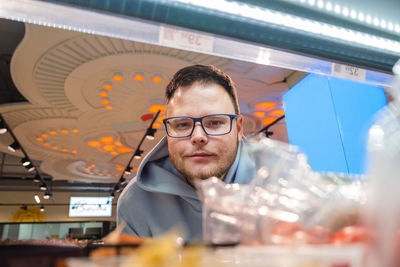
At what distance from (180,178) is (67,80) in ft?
14.3

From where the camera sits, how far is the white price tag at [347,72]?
4.01 ft

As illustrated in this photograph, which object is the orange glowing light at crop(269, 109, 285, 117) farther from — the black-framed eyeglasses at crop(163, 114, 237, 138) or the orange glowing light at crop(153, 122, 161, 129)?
the black-framed eyeglasses at crop(163, 114, 237, 138)

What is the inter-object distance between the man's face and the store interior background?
2965 millimetres

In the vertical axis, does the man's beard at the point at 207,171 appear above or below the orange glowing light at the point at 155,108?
below

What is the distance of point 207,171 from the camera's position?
1.14 metres

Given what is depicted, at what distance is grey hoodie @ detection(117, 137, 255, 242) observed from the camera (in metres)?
1.24

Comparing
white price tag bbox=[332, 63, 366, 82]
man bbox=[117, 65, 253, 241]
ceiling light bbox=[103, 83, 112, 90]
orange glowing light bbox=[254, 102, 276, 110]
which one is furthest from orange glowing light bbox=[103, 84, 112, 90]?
white price tag bbox=[332, 63, 366, 82]

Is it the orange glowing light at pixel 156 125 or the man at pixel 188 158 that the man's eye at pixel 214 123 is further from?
the orange glowing light at pixel 156 125

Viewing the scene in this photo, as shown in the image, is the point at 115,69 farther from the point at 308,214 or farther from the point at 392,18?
the point at 308,214

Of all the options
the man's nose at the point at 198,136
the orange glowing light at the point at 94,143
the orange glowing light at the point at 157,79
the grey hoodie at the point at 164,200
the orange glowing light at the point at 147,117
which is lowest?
the grey hoodie at the point at 164,200

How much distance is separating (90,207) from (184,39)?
623 inches

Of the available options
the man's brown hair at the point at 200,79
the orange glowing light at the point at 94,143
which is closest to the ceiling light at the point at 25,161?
the orange glowing light at the point at 94,143

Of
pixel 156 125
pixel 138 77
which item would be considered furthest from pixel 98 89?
pixel 156 125

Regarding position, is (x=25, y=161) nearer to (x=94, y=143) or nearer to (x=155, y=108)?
(x=94, y=143)
